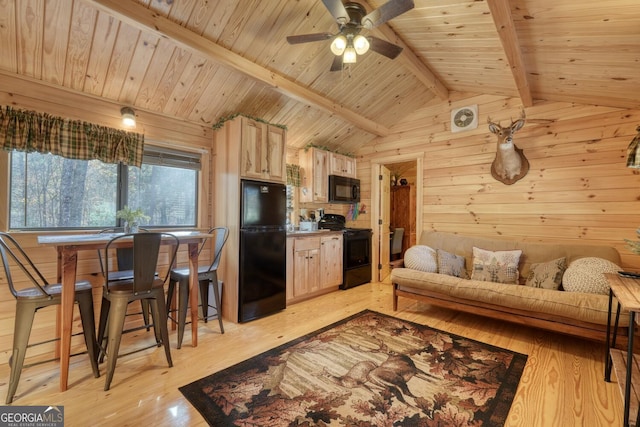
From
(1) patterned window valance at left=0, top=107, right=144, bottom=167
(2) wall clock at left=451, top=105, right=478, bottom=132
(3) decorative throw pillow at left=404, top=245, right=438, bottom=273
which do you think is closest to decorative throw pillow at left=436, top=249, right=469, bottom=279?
(3) decorative throw pillow at left=404, top=245, right=438, bottom=273

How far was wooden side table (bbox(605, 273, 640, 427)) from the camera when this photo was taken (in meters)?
1.37

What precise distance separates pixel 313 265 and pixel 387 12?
2958 millimetres

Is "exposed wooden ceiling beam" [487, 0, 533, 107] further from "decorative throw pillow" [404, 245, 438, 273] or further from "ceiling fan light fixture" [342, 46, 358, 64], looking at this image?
"decorative throw pillow" [404, 245, 438, 273]

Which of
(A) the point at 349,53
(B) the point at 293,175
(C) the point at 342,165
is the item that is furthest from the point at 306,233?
(A) the point at 349,53

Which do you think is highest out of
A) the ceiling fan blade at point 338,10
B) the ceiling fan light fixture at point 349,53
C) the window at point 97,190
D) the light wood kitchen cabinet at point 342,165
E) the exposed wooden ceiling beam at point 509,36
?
the ceiling fan blade at point 338,10

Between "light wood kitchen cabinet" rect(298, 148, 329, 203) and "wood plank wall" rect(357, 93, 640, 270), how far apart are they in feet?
4.72

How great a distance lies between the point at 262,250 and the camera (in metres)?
3.19

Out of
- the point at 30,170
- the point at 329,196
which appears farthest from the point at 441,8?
the point at 30,170

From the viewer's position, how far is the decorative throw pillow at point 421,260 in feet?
11.2

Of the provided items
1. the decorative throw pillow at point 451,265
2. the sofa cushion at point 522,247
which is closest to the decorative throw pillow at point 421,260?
the decorative throw pillow at point 451,265

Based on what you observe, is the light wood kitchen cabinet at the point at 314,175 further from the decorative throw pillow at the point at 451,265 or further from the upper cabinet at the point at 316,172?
the decorative throw pillow at the point at 451,265

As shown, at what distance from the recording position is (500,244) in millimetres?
3459

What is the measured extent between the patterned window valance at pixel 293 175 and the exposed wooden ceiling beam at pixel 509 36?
2.88 meters

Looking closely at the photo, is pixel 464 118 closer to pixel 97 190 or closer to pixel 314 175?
pixel 314 175
